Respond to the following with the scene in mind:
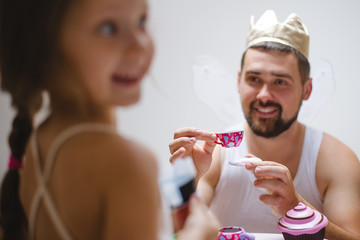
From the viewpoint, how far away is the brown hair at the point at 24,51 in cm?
62

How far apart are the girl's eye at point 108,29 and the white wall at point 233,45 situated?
1558mm

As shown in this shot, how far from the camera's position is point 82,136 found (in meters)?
0.63

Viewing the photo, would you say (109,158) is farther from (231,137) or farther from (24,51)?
(231,137)

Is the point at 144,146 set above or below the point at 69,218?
above

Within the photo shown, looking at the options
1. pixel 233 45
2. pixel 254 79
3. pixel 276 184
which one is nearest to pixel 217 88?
pixel 233 45

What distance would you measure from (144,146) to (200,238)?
→ 0.19 metres

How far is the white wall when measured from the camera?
2367mm

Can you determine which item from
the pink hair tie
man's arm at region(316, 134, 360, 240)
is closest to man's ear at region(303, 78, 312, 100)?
man's arm at region(316, 134, 360, 240)

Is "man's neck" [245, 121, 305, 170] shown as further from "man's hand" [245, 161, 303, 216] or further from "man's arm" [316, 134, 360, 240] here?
"man's hand" [245, 161, 303, 216]

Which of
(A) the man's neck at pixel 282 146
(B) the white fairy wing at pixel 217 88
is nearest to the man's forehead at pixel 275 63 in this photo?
(A) the man's neck at pixel 282 146

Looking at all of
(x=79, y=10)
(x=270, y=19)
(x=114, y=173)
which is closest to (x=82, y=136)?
(x=114, y=173)

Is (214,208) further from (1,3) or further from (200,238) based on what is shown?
(1,3)

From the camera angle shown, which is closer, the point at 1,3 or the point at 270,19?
the point at 1,3

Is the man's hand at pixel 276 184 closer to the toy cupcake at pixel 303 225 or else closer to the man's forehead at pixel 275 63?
the toy cupcake at pixel 303 225
